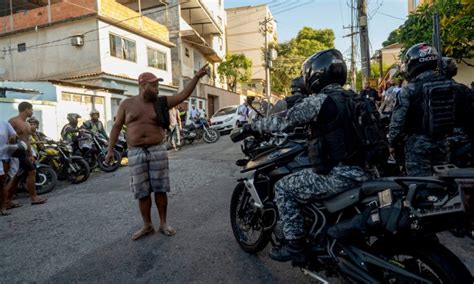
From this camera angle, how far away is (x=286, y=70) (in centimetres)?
4328

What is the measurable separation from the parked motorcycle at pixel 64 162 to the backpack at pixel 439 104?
7.58m

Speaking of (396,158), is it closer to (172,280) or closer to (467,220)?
(467,220)

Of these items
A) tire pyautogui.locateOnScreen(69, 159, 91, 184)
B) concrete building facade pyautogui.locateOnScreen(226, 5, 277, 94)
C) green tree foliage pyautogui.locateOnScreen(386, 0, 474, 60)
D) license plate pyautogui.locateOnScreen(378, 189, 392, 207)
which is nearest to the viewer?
license plate pyautogui.locateOnScreen(378, 189, 392, 207)

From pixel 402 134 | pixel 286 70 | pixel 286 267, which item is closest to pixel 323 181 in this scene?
pixel 286 267

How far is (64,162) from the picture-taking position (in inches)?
346

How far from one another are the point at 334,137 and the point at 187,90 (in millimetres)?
2231

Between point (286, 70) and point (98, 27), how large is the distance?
90.5ft

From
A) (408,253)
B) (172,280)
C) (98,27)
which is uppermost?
(98,27)

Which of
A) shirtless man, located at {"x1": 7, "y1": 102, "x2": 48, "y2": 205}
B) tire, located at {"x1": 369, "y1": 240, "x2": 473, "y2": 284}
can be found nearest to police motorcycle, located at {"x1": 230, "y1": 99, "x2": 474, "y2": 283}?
tire, located at {"x1": 369, "y1": 240, "x2": 473, "y2": 284}

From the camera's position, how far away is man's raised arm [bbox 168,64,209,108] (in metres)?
4.21

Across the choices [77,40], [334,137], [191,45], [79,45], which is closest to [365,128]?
[334,137]

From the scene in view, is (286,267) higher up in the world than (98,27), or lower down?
lower down

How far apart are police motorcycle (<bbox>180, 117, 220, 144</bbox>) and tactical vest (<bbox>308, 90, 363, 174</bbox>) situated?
41.5 feet

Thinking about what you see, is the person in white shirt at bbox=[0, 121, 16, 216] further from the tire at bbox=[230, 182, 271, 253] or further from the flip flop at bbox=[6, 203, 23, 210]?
the tire at bbox=[230, 182, 271, 253]
